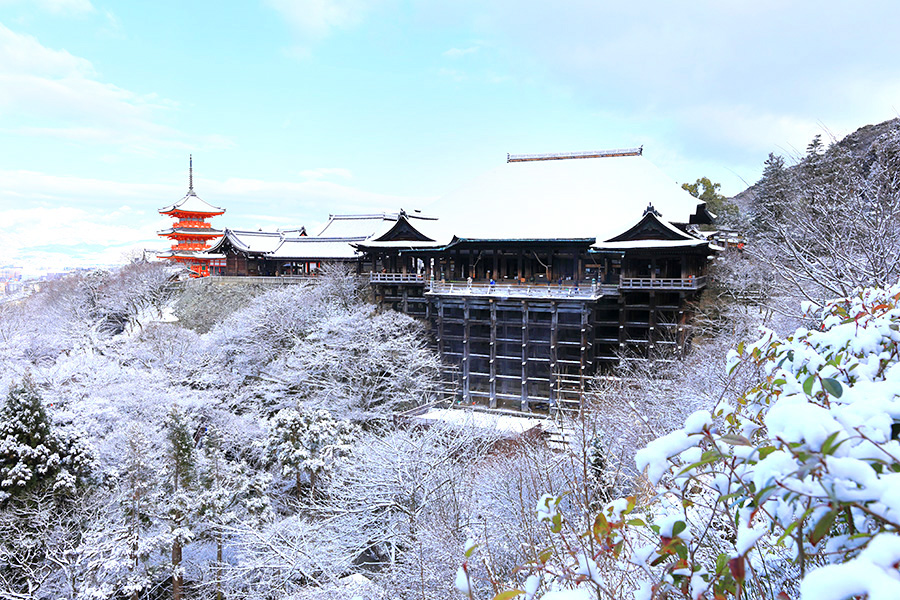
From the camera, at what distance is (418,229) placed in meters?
27.5

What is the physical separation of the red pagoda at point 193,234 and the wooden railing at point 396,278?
20.5 m

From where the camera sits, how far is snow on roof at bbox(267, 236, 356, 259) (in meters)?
33.1

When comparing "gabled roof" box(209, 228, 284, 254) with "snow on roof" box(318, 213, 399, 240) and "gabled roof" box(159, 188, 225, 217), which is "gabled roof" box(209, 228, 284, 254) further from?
"gabled roof" box(159, 188, 225, 217)

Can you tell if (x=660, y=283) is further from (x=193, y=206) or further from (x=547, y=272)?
(x=193, y=206)

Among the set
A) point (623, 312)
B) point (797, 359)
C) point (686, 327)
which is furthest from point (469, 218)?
point (797, 359)

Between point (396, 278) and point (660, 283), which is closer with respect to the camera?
point (660, 283)

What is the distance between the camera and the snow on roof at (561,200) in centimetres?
2536

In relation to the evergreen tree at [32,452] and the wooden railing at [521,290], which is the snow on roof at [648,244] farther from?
the evergreen tree at [32,452]

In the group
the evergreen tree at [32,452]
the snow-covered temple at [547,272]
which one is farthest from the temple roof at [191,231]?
the evergreen tree at [32,452]

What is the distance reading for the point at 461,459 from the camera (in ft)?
48.5

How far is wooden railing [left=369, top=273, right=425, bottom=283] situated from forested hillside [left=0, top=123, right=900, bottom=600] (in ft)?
5.34

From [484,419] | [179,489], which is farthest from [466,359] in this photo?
[179,489]

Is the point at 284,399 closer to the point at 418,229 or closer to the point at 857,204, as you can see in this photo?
the point at 418,229

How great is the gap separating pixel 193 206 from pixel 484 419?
35.4 m
